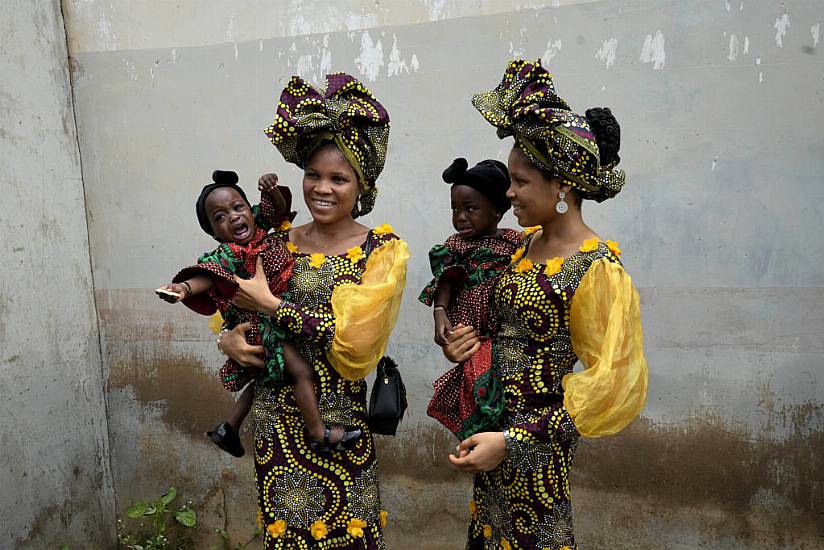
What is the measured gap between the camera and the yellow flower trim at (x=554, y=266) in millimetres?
2283

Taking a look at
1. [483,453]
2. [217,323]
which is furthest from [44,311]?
[483,453]

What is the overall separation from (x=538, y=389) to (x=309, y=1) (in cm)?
243

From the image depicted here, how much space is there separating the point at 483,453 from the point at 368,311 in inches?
23.3

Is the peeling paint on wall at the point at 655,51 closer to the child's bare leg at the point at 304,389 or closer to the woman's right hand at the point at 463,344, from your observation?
the woman's right hand at the point at 463,344

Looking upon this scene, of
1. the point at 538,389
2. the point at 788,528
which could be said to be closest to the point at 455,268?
the point at 538,389

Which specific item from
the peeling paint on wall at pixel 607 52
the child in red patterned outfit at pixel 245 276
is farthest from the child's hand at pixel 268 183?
the peeling paint on wall at pixel 607 52

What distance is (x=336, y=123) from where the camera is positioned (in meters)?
2.48

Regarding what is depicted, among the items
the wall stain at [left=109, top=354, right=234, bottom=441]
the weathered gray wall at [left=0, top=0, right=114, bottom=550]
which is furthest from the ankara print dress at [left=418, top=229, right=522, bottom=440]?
the weathered gray wall at [left=0, top=0, right=114, bottom=550]

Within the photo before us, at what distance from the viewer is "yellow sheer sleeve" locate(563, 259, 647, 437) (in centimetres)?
215

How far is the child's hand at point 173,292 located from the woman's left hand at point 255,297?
19cm

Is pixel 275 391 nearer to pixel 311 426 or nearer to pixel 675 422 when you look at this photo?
pixel 311 426

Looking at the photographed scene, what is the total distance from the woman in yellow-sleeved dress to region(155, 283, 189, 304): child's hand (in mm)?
966

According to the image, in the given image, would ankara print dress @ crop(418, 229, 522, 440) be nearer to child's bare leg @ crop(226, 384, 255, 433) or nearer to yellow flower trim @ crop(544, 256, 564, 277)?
yellow flower trim @ crop(544, 256, 564, 277)

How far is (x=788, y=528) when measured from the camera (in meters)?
3.54
